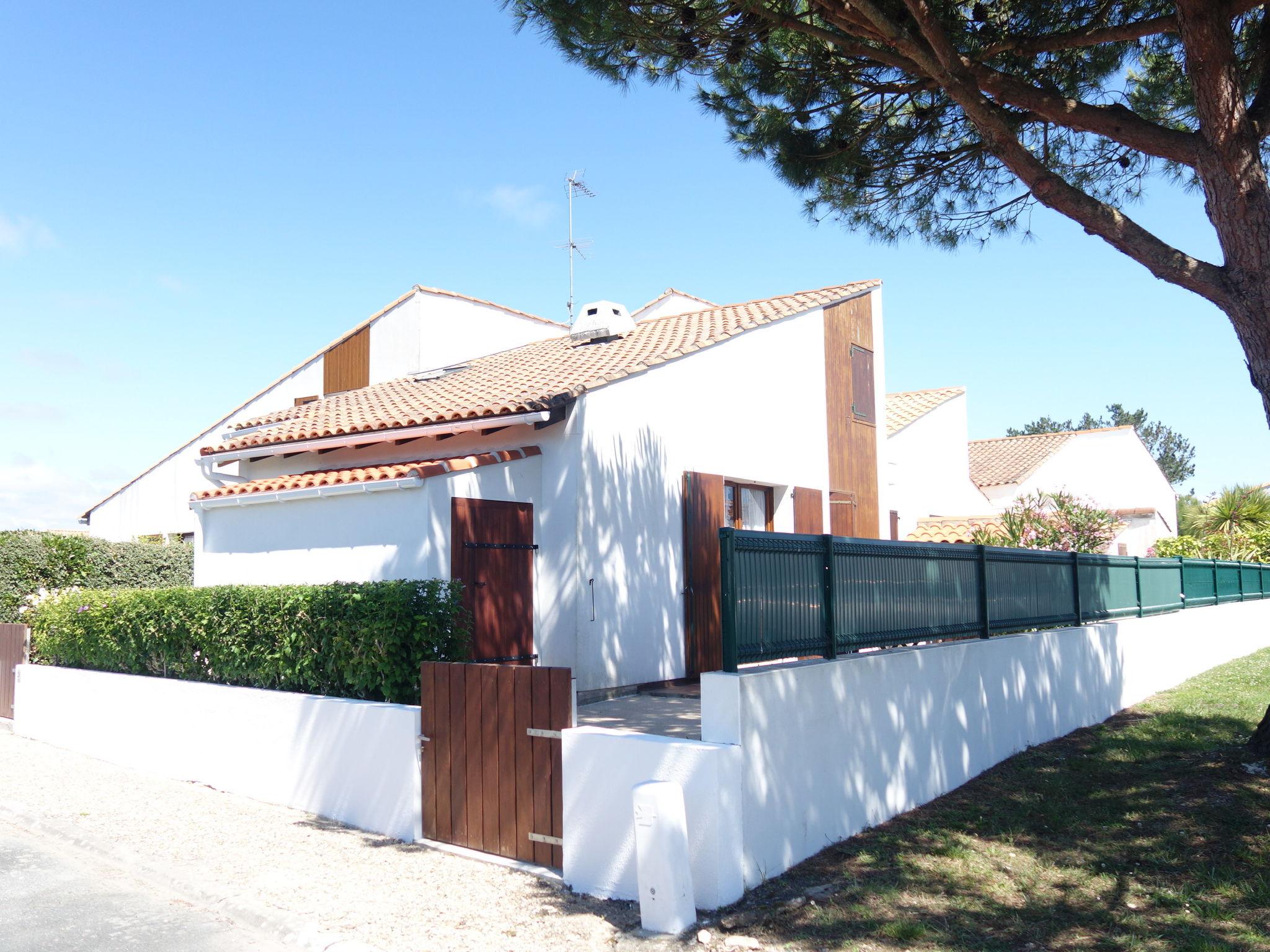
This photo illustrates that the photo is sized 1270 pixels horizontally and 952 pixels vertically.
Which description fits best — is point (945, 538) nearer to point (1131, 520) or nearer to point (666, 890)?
point (666, 890)

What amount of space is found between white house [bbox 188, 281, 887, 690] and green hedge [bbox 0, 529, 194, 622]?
2.96m

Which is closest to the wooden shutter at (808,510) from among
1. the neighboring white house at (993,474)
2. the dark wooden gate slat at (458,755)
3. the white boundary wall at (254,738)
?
the neighboring white house at (993,474)

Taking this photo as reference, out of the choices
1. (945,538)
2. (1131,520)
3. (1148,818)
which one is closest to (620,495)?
(1148,818)

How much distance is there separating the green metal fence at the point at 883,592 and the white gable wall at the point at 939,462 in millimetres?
11848

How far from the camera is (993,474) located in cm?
3512

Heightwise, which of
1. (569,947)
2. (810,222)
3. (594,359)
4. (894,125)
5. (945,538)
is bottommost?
(569,947)

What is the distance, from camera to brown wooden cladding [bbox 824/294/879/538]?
15.5 metres

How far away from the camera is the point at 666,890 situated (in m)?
5.61

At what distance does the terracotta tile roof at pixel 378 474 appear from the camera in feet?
33.0

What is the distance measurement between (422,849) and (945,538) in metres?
14.7

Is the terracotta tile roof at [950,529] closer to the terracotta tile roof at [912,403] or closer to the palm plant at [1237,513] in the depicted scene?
the terracotta tile roof at [912,403]

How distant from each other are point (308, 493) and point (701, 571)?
4699 millimetres

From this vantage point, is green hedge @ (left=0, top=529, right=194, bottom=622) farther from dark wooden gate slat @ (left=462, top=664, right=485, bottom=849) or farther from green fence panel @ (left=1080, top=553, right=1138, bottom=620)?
green fence panel @ (left=1080, top=553, right=1138, bottom=620)

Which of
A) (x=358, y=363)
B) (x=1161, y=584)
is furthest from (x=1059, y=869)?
(x=358, y=363)
